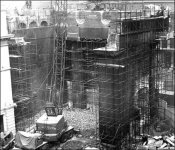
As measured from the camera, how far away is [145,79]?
2606cm

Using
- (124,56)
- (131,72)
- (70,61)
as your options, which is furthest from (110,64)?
(70,61)

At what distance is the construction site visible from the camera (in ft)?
70.9

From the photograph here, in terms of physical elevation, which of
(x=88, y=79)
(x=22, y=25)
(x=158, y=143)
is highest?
(x=22, y=25)

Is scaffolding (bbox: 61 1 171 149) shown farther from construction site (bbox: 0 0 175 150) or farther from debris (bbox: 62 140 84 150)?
debris (bbox: 62 140 84 150)

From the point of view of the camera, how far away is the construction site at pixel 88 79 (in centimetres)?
2162

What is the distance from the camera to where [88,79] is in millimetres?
28156

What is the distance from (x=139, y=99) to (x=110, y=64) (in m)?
4.88

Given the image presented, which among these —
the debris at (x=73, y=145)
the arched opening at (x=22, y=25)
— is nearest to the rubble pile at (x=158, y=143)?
the debris at (x=73, y=145)

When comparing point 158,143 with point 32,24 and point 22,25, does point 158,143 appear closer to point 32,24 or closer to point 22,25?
point 22,25

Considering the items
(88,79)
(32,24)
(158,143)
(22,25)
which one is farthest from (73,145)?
(32,24)

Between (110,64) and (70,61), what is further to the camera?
(70,61)

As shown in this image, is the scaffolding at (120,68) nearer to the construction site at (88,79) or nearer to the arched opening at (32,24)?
the construction site at (88,79)

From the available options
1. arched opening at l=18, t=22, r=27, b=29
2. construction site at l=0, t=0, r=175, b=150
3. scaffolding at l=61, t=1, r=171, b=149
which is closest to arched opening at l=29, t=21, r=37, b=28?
construction site at l=0, t=0, r=175, b=150

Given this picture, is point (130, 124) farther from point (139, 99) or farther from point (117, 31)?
point (117, 31)
